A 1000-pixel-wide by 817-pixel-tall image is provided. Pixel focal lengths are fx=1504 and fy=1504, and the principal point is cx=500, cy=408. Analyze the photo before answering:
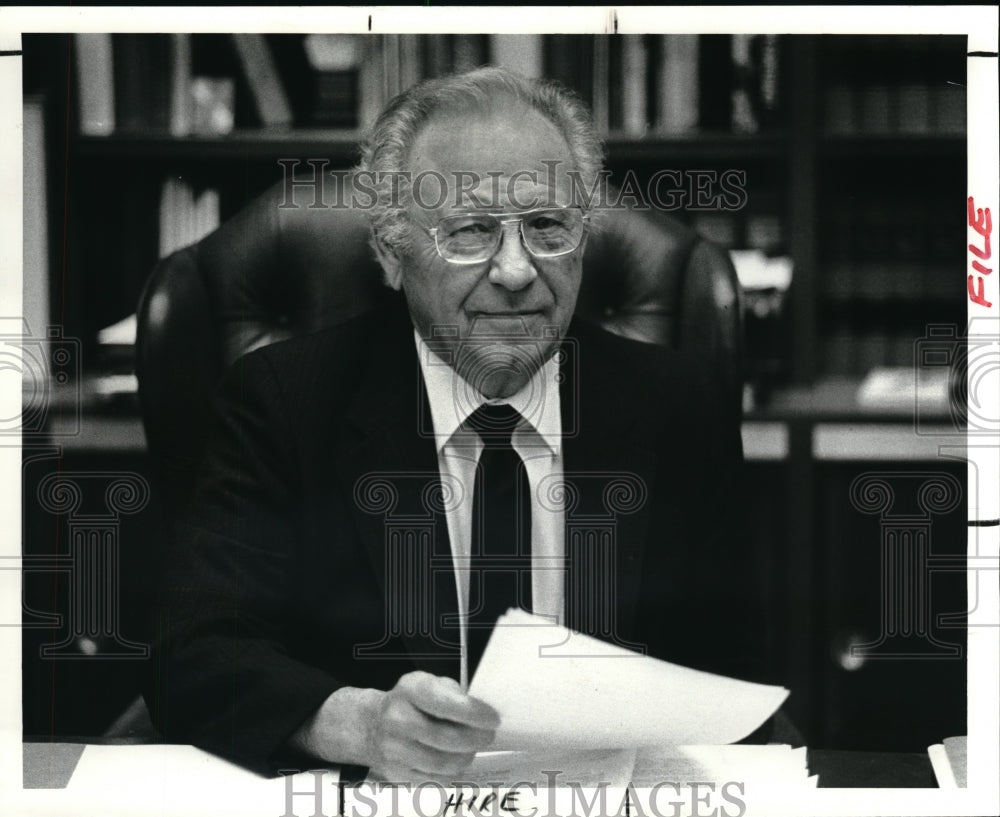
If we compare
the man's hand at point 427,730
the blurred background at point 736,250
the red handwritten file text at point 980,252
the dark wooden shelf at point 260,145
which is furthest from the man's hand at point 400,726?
the red handwritten file text at point 980,252

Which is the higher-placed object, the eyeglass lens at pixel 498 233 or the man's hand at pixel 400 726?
the eyeglass lens at pixel 498 233

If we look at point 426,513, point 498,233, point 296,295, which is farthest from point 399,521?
point 498,233

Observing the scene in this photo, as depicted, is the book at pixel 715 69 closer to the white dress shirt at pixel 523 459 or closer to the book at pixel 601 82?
the book at pixel 601 82

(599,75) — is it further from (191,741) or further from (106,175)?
(191,741)

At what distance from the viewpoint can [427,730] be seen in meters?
3.14

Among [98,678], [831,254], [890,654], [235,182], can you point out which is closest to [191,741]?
[98,678]

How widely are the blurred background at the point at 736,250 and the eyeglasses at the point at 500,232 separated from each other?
155 millimetres

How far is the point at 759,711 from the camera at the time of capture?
318 centimetres

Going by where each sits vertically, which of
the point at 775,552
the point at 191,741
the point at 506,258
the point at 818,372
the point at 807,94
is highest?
the point at 807,94

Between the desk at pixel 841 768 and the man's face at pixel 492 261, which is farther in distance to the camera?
the desk at pixel 841 768

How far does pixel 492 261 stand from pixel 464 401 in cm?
30

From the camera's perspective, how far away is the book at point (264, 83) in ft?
10.2

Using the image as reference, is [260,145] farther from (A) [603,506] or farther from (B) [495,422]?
(A) [603,506]

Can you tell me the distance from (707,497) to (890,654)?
1.69 feet
